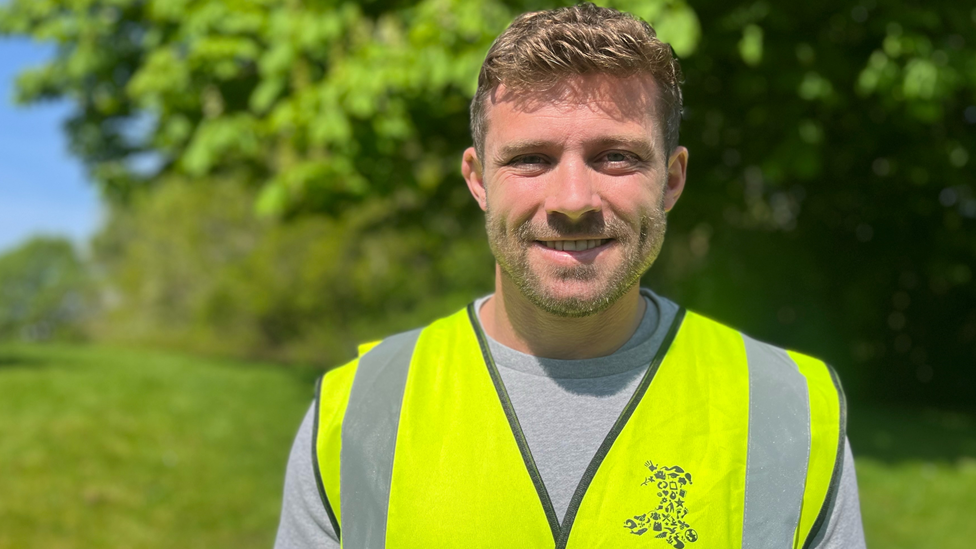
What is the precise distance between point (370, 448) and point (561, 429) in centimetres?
43

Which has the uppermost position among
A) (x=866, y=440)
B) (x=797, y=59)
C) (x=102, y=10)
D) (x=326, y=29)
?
(x=102, y=10)

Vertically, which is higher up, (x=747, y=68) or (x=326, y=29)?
(x=326, y=29)

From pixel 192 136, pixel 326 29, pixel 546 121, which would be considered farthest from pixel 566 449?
pixel 192 136

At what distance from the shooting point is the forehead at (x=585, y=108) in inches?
70.1

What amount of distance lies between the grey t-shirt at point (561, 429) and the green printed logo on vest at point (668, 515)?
0.15 m

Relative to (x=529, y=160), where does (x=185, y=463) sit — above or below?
below

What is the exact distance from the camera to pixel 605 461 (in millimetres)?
1807

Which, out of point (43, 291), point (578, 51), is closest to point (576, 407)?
point (578, 51)

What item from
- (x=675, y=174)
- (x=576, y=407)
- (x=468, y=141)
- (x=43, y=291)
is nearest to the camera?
(x=576, y=407)

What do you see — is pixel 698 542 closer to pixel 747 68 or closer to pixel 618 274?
pixel 618 274

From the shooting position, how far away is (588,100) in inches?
70.3

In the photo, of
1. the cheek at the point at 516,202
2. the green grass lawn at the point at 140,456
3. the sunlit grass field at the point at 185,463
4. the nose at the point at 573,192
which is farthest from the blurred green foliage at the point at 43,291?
the nose at the point at 573,192

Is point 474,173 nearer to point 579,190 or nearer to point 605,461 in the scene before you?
point 579,190

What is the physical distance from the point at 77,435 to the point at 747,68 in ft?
24.4
